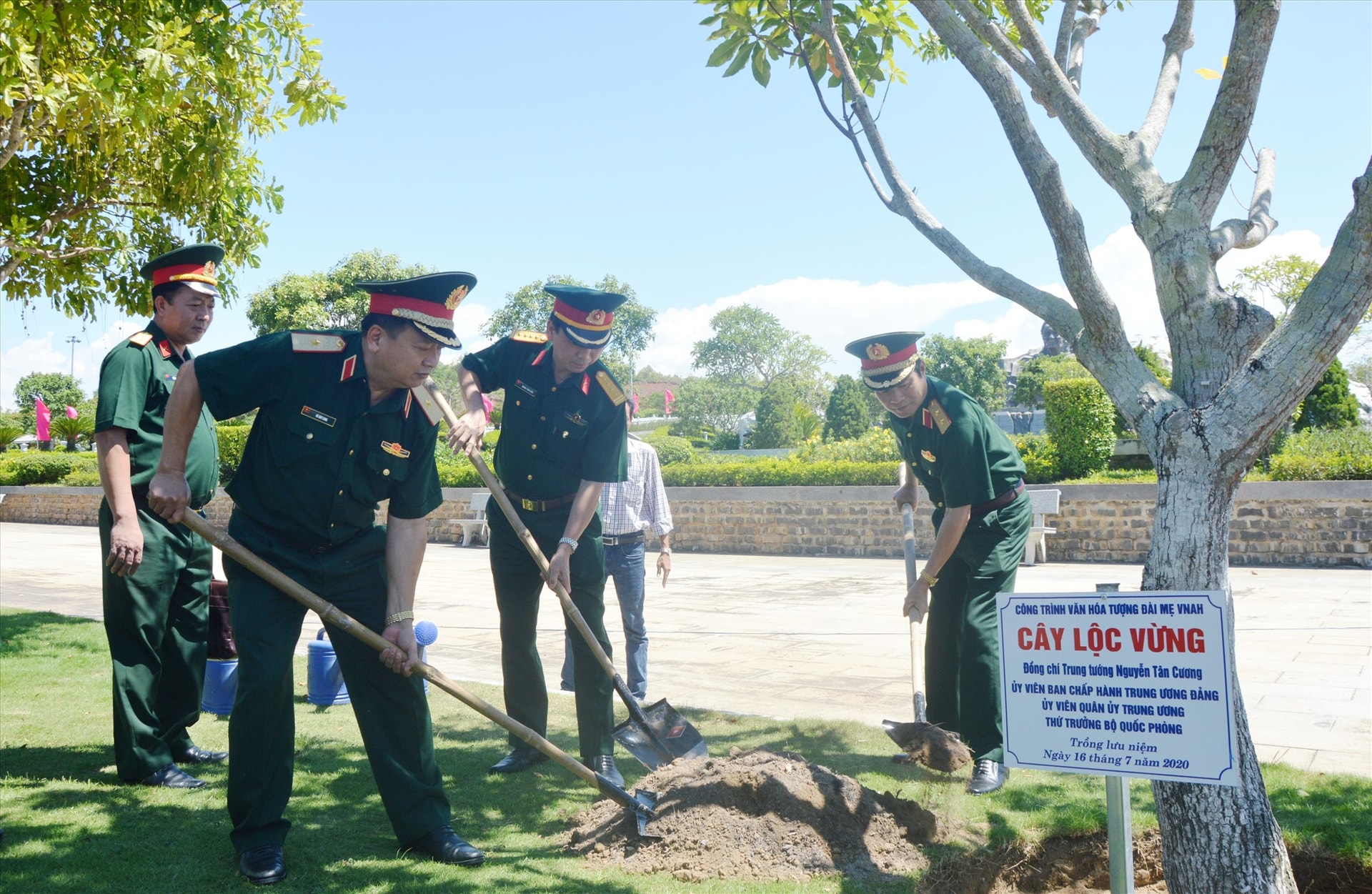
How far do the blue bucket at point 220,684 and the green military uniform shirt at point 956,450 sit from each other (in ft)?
12.9

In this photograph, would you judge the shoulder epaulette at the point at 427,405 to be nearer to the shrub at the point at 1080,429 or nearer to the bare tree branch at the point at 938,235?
the bare tree branch at the point at 938,235

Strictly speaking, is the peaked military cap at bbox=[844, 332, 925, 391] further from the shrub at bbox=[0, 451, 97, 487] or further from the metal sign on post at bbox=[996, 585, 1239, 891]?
the shrub at bbox=[0, 451, 97, 487]

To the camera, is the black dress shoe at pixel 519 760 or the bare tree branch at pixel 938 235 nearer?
the bare tree branch at pixel 938 235

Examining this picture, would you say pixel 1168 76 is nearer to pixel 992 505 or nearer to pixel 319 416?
pixel 992 505

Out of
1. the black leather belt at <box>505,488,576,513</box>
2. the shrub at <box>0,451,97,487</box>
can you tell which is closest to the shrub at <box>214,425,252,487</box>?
the shrub at <box>0,451,97,487</box>

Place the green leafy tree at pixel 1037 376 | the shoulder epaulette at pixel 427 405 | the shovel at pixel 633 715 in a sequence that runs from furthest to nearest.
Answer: the green leafy tree at pixel 1037 376 < the shovel at pixel 633 715 < the shoulder epaulette at pixel 427 405

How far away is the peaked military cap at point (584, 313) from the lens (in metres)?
4.60

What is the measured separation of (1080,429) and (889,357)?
12.2 meters

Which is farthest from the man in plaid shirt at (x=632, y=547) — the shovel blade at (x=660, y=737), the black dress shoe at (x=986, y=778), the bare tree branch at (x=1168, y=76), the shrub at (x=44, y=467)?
the shrub at (x=44, y=467)

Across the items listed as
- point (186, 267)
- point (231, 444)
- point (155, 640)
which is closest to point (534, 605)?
point (155, 640)

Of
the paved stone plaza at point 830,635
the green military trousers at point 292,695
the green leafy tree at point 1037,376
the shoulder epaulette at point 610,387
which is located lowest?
the paved stone plaza at point 830,635

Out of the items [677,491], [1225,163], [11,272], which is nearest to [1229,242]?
[1225,163]

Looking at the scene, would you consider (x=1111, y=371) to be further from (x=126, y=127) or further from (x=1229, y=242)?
(x=126, y=127)

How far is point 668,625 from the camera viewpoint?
9750 millimetres
